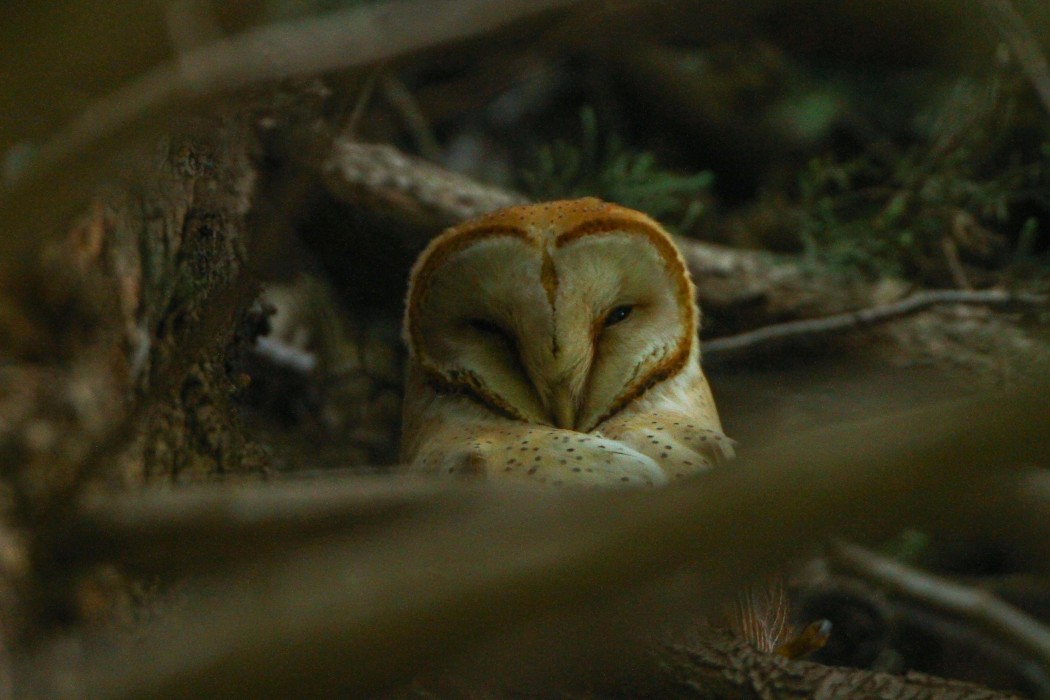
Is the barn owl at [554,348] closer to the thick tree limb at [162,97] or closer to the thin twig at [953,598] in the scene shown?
the thin twig at [953,598]

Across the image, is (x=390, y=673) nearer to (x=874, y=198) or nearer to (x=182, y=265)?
(x=182, y=265)

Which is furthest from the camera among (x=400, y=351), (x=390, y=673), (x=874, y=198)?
(x=874, y=198)

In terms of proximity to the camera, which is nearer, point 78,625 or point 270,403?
point 78,625

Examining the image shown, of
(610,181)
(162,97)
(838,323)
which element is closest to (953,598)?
(162,97)

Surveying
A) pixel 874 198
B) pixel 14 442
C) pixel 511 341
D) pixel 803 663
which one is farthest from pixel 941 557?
pixel 14 442

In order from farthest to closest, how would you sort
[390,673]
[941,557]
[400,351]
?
1. [400,351]
2. [941,557]
3. [390,673]

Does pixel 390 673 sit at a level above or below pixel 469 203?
below

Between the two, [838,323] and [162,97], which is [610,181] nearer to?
[838,323]

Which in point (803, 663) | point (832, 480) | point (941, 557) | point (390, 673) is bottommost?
point (941, 557)

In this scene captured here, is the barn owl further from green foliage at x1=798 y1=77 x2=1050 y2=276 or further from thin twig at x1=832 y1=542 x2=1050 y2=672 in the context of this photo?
green foliage at x1=798 y1=77 x2=1050 y2=276
